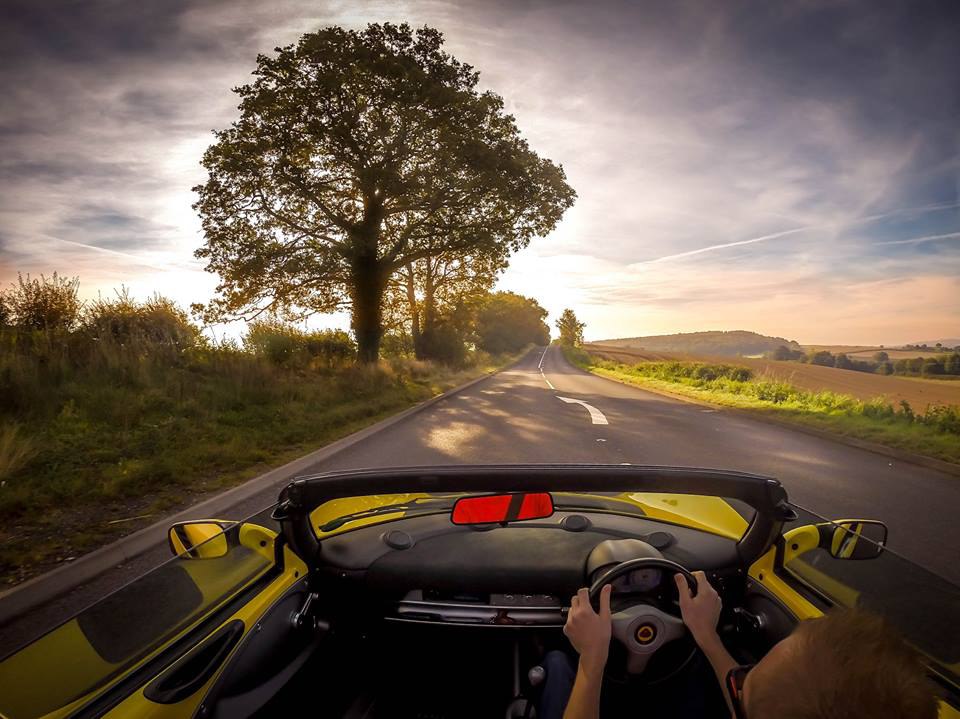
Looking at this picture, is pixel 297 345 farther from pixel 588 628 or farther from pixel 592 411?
pixel 588 628

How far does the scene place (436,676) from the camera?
2035mm

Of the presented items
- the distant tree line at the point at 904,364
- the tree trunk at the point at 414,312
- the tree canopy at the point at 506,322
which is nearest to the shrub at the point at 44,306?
the tree trunk at the point at 414,312

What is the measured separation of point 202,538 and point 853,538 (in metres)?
2.26

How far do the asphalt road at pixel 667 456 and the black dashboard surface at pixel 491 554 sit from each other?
2.54 meters

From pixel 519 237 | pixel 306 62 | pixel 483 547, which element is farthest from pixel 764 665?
pixel 519 237

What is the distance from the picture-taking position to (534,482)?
135cm

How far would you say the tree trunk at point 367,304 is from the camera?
16500 mm

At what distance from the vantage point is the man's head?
816mm

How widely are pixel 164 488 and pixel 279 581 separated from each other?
464cm

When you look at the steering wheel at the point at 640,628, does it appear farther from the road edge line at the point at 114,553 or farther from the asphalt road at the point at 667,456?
the road edge line at the point at 114,553

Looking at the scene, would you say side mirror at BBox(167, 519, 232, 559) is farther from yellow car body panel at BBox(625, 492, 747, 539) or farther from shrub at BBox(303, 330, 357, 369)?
shrub at BBox(303, 330, 357, 369)

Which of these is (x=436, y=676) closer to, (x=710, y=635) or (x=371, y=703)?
(x=371, y=703)

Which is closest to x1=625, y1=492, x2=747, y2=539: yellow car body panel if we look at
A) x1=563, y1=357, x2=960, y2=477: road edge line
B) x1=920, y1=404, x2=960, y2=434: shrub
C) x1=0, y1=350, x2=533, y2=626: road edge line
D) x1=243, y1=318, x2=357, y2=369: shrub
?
x1=0, y1=350, x2=533, y2=626: road edge line

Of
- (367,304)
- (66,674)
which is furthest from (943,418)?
(367,304)
